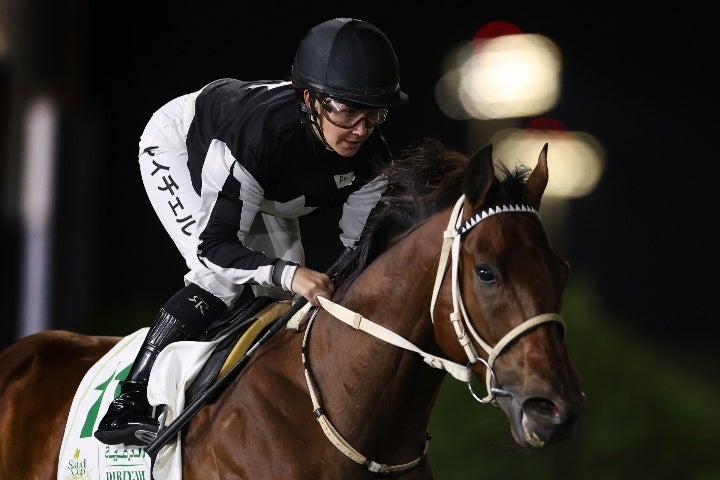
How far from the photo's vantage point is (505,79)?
23.4ft

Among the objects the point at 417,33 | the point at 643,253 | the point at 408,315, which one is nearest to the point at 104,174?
the point at 417,33

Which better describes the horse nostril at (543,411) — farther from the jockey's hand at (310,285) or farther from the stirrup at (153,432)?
the stirrup at (153,432)

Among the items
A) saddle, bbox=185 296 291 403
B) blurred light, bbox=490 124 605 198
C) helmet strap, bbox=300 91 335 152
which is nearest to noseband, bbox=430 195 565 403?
helmet strap, bbox=300 91 335 152

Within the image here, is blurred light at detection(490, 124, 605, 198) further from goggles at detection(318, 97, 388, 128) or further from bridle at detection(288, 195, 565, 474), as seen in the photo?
bridle at detection(288, 195, 565, 474)

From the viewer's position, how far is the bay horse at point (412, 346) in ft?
6.91

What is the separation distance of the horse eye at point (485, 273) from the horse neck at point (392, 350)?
0.55 feet

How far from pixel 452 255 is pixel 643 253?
3.93 metres

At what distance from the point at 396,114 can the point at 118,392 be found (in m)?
3.76

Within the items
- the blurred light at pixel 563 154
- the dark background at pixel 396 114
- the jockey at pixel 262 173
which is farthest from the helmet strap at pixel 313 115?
the blurred light at pixel 563 154

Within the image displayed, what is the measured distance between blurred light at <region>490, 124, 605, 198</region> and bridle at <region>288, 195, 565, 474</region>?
3855mm

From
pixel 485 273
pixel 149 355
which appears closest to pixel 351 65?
pixel 485 273

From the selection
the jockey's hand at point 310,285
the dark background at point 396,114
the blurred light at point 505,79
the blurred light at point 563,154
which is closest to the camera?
the jockey's hand at point 310,285

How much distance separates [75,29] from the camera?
706 centimetres

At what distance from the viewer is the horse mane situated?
93.8 inches
